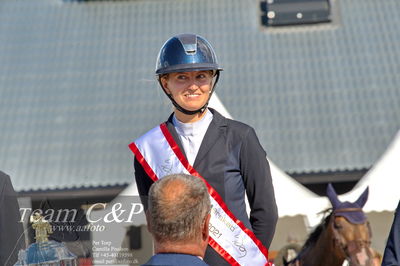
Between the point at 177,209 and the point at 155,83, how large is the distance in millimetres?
11477

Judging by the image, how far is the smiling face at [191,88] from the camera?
407 centimetres

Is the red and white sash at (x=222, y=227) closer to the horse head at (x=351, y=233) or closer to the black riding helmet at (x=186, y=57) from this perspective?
the black riding helmet at (x=186, y=57)

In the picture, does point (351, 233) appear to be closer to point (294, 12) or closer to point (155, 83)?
point (155, 83)

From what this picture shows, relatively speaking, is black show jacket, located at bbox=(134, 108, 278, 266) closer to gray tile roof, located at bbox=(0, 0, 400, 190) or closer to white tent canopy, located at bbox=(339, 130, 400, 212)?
white tent canopy, located at bbox=(339, 130, 400, 212)

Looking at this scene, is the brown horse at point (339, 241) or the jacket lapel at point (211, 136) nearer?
the jacket lapel at point (211, 136)

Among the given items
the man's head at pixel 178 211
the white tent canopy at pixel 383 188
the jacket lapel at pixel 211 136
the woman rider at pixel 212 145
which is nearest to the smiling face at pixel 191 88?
the woman rider at pixel 212 145

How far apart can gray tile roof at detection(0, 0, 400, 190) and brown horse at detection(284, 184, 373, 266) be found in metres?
7.46

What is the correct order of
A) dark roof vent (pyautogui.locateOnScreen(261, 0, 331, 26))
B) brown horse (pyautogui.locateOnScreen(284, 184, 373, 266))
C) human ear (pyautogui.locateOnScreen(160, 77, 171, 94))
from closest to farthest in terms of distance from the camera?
human ear (pyautogui.locateOnScreen(160, 77, 171, 94)) → brown horse (pyautogui.locateOnScreen(284, 184, 373, 266)) → dark roof vent (pyautogui.locateOnScreen(261, 0, 331, 26))

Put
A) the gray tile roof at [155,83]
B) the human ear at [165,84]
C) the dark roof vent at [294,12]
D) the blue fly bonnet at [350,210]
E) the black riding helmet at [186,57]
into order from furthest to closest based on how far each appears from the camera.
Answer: the dark roof vent at [294,12] → the gray tile roof at [155,83] → the blue fly bonnet at [350,210] → the human ear at [165,84] → the black riding helmet at [186,57]

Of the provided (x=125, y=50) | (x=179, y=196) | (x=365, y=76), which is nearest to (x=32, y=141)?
(x=125, y=50)

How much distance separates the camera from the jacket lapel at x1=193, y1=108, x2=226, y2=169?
4.05 metres

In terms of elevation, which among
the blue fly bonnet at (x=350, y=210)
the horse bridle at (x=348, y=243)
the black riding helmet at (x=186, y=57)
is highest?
the black riding helmet at (x=186, y=57)

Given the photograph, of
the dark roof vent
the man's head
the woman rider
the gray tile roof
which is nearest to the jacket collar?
the woman rider

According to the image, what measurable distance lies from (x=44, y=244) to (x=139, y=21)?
49.9ft
